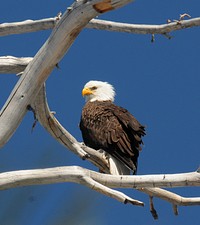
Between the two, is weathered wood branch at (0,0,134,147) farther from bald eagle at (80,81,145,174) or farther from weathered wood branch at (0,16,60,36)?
bald eagle at (80,81,145,174)

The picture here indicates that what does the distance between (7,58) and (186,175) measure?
1871mm

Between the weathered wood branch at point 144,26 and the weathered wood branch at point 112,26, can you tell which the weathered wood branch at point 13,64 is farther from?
the weathered wood branch at point 144,26

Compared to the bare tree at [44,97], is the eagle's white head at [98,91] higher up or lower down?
higher up

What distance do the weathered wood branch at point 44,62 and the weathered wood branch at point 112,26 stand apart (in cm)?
192

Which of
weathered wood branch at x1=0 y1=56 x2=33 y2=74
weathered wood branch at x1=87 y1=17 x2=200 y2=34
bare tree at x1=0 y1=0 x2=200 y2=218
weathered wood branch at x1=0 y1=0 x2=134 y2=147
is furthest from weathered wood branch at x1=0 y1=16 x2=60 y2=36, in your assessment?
weathered wood branch at x1=0 y1=0 x2=134 y2=147

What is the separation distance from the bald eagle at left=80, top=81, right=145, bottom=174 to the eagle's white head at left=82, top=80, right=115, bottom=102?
21.9 inches

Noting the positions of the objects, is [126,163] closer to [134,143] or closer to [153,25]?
[134,143]

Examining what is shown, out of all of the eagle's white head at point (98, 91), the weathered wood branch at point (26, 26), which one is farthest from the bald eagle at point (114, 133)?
the weathered wood branch at point (26, 26)

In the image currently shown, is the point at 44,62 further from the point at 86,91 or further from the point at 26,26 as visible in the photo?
the point at 86,91

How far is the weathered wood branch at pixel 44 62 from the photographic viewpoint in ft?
16.5

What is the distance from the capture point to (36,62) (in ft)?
17.1

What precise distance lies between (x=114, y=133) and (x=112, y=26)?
136 centimetres

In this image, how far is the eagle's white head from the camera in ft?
32.2

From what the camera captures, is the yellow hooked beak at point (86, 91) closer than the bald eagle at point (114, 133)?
No
